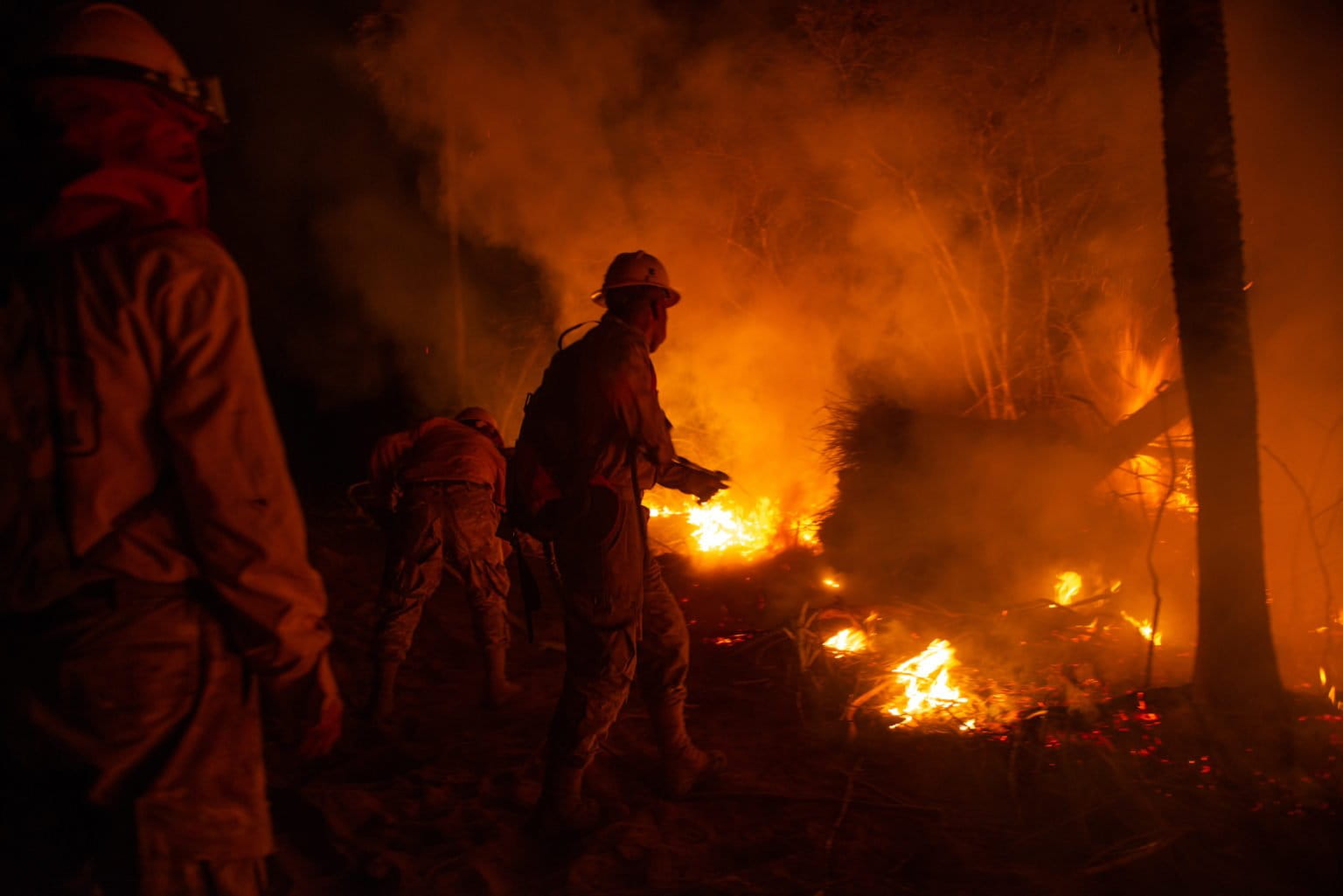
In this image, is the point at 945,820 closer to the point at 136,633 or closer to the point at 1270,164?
the point at 136,633

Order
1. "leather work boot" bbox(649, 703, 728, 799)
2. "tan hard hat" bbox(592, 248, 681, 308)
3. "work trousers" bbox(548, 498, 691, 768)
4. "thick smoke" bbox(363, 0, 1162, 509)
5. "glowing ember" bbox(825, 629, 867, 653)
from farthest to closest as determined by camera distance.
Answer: "thick smoke" bbox(363, 0, 1162, 509), "glowing ember" bbox(825, 629, 867, 653), "leather work boot" bbox(649, 703, 728, 799), "tan hard hat" bbox(592, 248, 681, 308), "work trousers" bbox(548, 498, 691, 768)

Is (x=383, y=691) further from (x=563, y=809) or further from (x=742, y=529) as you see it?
(x=742, y=529)

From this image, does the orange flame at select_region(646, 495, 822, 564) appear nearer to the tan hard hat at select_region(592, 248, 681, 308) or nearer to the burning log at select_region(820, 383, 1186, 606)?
the burning log at select_region(820, 383, 1186, 606)

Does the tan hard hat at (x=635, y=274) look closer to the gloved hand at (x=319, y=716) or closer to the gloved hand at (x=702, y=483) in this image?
the gloved hand at (x=702, y=483)

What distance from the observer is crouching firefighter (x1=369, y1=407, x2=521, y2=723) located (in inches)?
198

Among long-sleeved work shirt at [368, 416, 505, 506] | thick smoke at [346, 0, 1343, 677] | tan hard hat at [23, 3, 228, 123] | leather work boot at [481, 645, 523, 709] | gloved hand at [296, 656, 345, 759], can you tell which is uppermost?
thick smoke at [346, 0, 1343, 677]

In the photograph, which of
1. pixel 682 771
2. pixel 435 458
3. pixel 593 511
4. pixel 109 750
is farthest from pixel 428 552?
pixel 109 750

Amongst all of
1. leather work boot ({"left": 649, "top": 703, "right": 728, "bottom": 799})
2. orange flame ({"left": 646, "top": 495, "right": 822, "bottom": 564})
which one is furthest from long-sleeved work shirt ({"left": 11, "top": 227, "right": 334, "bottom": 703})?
orange flame ({"left": 646, "top": 495, "right": 822, "bottom": 564})

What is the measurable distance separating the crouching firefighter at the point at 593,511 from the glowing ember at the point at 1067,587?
12.6 ft

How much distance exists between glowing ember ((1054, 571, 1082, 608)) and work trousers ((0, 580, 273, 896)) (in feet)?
19.5

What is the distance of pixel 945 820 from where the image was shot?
358cm

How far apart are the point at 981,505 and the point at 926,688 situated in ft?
6.52

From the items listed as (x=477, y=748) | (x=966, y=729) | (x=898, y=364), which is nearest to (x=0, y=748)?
(x=477, y=748)

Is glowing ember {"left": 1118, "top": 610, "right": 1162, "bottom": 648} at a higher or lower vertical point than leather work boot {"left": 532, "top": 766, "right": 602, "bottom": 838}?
higher
